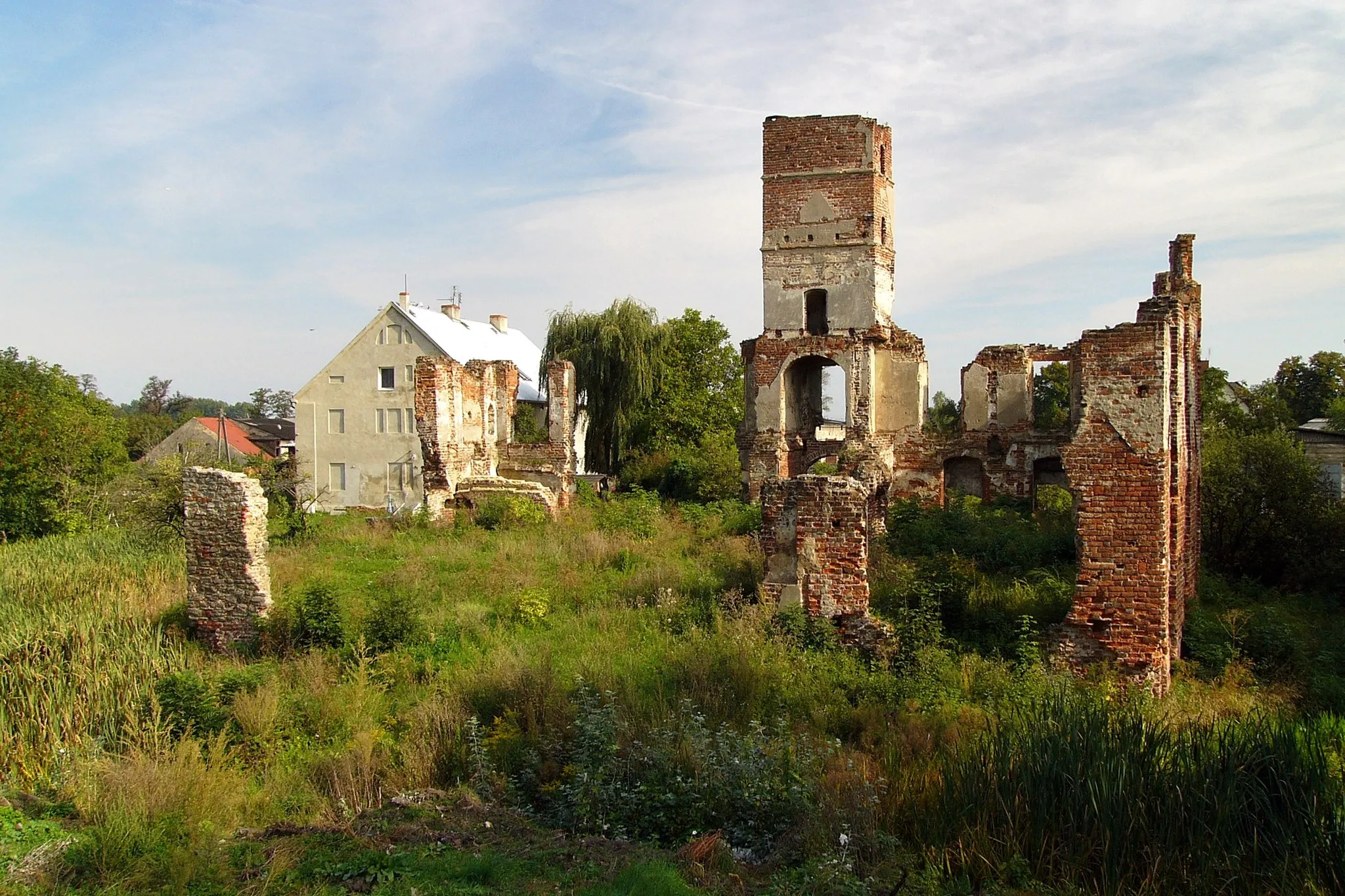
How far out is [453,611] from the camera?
36.4ft

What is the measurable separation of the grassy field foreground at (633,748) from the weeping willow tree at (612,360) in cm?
1553

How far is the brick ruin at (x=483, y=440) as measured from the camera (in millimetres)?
19141

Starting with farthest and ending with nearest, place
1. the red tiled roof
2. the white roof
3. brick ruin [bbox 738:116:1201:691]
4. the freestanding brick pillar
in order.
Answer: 1. the red tiled roof
2. the white roof
3. brick ruin [bbox 738:116:1201:691]
4. the freestanding brick pillar

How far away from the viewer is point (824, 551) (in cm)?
959

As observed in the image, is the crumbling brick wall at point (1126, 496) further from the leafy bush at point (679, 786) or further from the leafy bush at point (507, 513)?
the leafy bush at point (507, 513)

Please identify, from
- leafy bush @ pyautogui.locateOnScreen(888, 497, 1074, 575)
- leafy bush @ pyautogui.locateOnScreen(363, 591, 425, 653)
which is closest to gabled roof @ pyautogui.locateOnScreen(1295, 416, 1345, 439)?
leafy bush @ pyautogui.locateOnScreen(888, 497, 1074, 575)

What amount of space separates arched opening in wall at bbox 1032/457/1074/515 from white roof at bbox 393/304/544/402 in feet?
49.8

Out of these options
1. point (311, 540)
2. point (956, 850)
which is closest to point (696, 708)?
point (956, 850)

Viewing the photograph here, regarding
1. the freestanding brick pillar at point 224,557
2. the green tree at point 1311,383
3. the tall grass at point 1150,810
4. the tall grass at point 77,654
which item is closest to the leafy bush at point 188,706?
the tall grass at point 77,654

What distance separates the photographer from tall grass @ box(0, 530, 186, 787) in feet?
24.9

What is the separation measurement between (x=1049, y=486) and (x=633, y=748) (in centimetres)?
1759

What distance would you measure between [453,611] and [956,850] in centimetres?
731

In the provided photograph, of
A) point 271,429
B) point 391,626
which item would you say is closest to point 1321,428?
point 391,626

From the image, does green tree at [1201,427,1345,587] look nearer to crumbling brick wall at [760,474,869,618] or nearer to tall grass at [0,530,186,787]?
crumbling brick wall at [760,474,869,618]
